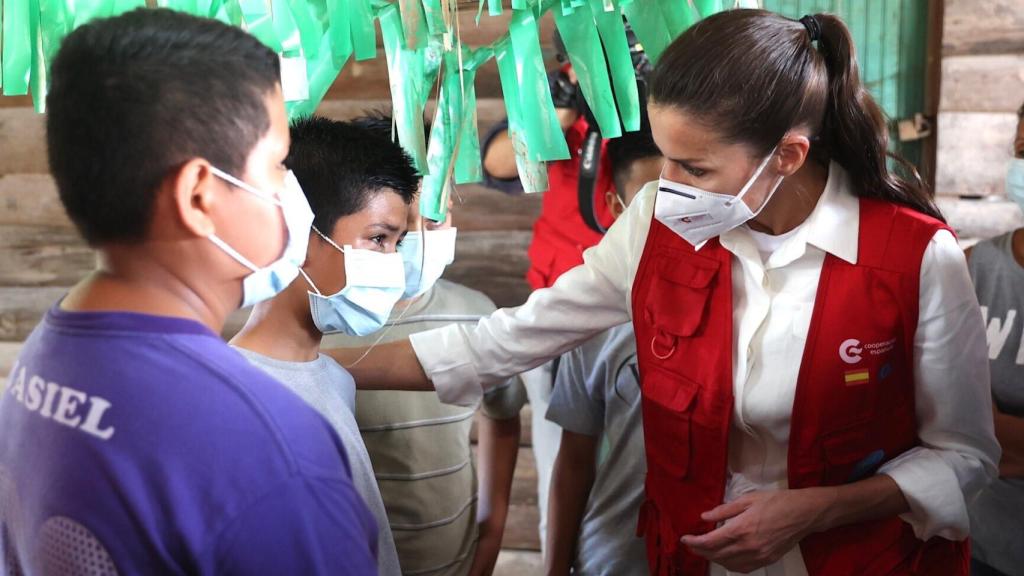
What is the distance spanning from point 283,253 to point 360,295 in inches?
20.0

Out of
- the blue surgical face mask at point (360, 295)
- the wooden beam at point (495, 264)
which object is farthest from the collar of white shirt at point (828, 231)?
the wooden beam at point (495, 264)

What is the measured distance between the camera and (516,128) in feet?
5.16

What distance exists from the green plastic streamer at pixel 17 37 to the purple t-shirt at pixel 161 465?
96cm

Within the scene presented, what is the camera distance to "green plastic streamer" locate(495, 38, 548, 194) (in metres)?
1.55

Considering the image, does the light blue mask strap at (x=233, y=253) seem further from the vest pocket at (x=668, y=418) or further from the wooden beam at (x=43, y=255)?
the wooden beam at (x=43, y=255)

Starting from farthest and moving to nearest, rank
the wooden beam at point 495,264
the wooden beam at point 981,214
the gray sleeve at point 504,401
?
the wooden beam at point 495,264
the wooden beam at point 981,214
the gray sleeve at point 504,401

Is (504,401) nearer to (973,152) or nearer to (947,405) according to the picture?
(947,405)

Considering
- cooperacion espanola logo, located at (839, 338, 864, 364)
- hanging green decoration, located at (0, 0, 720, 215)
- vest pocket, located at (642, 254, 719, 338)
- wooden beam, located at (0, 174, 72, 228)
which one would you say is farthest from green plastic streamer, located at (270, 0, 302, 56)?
wooden beam, located at (0, 174, 72, 228)

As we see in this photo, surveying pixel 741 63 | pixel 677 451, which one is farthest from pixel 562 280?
pixel 741 63

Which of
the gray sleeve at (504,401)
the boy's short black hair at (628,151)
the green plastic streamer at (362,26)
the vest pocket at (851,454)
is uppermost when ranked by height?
the green plastic streamer at (362,26)

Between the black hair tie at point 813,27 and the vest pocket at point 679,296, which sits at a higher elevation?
the black hair tie at point 813,27

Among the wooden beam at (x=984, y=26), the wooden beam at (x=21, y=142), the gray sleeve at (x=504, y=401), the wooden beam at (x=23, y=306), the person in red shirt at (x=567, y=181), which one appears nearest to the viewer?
the gray sleeve at (x=504, y=401)

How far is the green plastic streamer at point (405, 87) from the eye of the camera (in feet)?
4.81

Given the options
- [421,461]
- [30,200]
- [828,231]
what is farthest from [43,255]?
[828,231]
